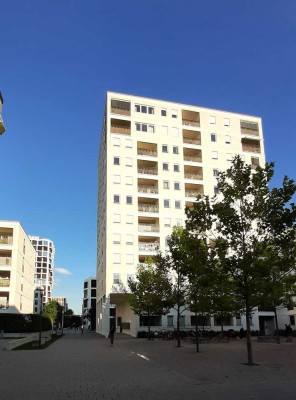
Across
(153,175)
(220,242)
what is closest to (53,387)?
(220,242)

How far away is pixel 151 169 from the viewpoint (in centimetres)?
5578

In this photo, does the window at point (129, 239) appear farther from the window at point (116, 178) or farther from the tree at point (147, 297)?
the window at point (116, 178)

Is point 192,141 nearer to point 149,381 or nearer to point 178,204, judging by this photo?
point 178,204

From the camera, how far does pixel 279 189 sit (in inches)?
700

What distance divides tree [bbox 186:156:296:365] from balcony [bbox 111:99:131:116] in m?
39.4

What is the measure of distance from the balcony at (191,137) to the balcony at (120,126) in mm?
8226

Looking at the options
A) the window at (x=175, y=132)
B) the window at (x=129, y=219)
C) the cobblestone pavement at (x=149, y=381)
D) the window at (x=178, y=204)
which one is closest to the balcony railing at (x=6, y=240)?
the window at (x=129, y=219)

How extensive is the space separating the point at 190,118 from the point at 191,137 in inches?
123

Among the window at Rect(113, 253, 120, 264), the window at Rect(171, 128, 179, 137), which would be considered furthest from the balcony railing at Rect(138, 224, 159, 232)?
the window at Rect(171, 128, 179, 137)

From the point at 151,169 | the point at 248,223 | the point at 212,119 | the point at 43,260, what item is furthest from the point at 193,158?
the point at 43,260

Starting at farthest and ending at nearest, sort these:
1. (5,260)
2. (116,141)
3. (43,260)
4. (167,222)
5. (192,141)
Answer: (43,260) < (192,141) < (5,260) < (116,141) < (167,222)

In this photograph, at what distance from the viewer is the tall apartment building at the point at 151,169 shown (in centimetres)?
5150

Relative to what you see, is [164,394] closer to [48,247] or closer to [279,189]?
[279,189]

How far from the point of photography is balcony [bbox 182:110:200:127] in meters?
59.6
